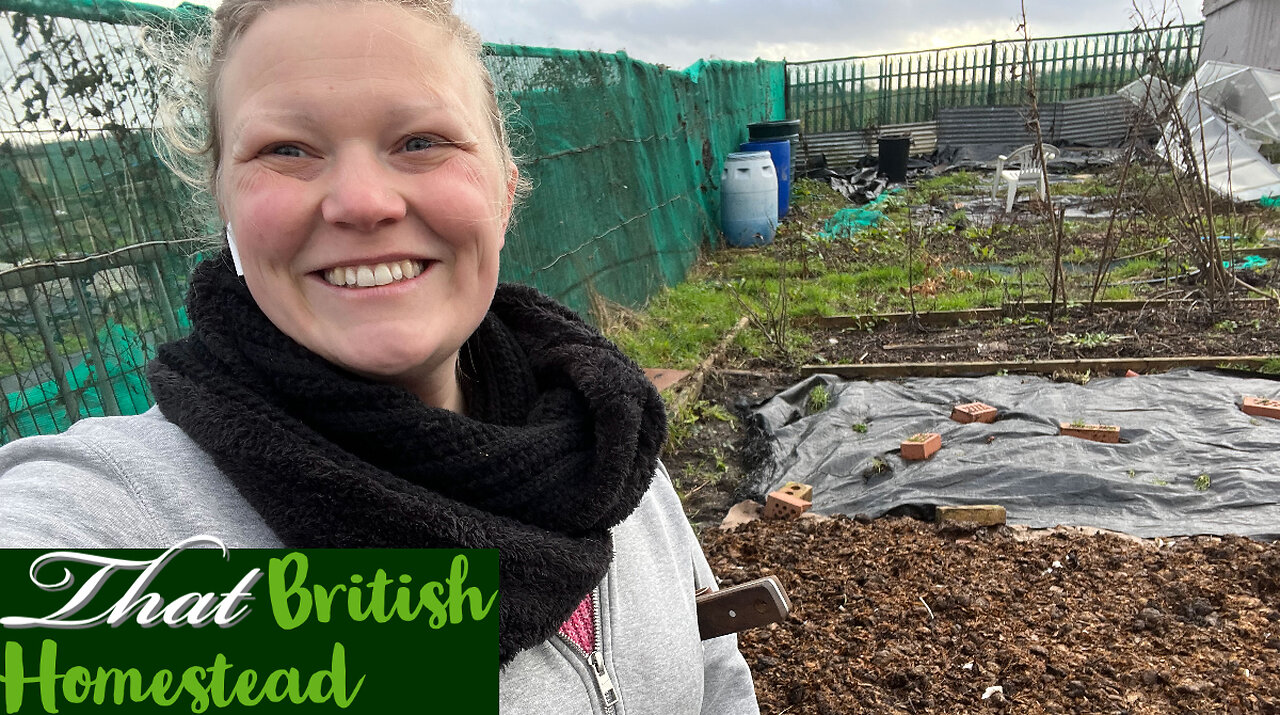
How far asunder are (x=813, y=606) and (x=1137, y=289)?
5.79 m

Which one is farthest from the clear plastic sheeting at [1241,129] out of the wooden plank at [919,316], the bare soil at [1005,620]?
the bare soil at [1005,620]

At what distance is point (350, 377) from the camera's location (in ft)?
3.13

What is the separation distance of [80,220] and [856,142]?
59.7ft

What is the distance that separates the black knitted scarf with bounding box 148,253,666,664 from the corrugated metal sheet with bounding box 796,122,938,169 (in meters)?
18.1

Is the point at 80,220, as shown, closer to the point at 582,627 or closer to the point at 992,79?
Result: the point at 582,627

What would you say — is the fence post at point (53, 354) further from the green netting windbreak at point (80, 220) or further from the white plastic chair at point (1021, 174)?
the white plastic chair at point (1021, 174)

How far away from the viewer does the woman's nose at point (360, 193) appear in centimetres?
88

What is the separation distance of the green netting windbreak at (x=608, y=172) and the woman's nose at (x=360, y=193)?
10.5 ft

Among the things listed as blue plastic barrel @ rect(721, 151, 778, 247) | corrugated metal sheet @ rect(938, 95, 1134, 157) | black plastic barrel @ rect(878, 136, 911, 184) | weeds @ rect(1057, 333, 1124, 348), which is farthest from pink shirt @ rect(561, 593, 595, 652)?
corrugated metal sheet @ rect(938, 95, 1134, 157)

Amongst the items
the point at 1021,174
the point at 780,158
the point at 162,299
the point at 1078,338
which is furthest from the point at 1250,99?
the point at 162,299

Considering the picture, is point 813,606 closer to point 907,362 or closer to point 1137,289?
point 907,362

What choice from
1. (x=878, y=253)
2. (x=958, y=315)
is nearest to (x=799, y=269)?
(x=878, y=253)

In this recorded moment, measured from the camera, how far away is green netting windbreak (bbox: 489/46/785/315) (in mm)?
5414

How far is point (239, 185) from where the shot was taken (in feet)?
2.99
